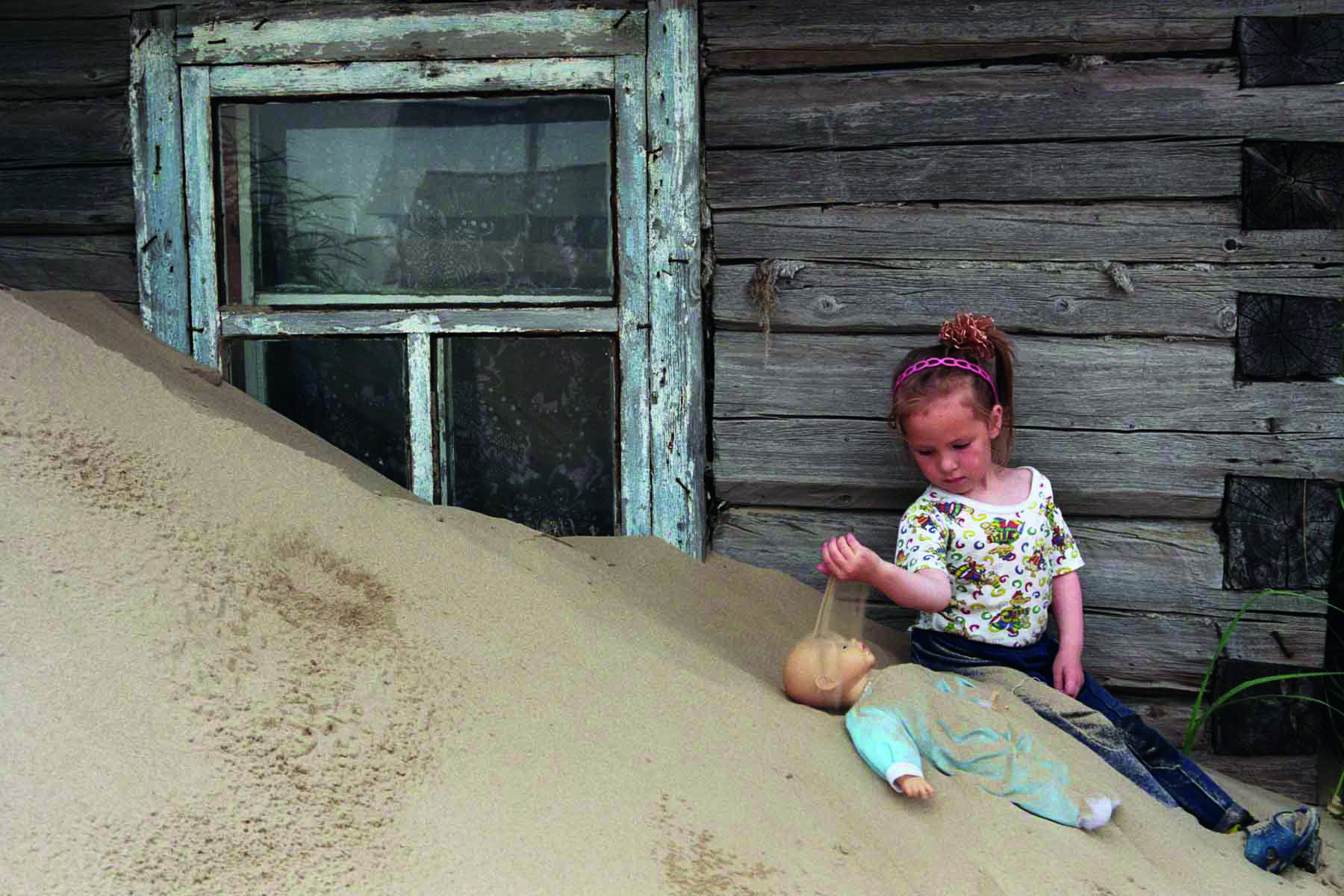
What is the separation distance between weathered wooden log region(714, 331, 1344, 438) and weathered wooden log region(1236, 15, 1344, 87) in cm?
66

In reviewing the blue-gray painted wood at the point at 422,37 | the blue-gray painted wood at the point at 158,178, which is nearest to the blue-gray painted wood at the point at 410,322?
the blue-gray painted wood at the point at 158,178

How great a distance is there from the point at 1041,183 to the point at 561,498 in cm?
150

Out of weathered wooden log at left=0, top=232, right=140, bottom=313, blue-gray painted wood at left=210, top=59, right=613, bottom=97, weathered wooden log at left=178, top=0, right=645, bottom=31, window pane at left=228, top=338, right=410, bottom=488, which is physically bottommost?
window pane at left=228, top=338, right=410, bottom=488

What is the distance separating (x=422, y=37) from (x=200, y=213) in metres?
0.77

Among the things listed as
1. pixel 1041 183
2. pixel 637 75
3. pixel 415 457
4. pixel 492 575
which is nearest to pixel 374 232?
pixel 415 457

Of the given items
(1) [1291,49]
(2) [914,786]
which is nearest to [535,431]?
(2) [914,786]

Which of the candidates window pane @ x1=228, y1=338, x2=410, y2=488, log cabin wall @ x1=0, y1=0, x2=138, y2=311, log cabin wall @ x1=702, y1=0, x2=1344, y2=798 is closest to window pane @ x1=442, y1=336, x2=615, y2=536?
window pane @ x1=228, y1=338, x2=410, y2=488

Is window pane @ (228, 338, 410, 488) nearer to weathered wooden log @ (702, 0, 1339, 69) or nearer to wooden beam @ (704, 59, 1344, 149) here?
wooden beam @ (704, 59, 1344, 149)

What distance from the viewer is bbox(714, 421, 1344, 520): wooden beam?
2.72 m

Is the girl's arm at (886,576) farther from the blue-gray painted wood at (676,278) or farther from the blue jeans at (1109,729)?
the blue-gray painted wood at (676,278)

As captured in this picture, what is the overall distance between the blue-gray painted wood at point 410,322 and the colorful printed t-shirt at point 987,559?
978 mm

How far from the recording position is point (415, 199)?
9.89ft

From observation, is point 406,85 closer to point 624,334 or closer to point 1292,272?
point 624,334

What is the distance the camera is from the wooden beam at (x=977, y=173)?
2.69m
